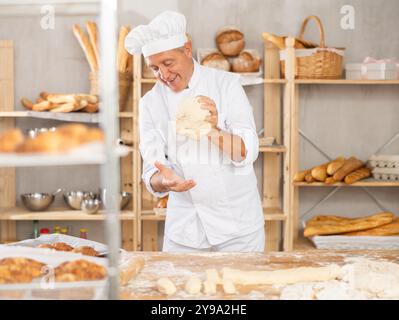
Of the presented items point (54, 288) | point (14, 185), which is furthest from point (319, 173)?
point (54, 288)

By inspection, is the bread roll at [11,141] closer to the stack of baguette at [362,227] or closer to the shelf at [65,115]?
the shelf at [65,115]

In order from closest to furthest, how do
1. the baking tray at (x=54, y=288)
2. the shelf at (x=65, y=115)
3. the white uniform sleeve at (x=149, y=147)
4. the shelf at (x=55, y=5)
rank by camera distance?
1. the shelf at (x=55, y=5)
2. the baking tray at (x=54, y=288)
3. the white uniform sleeve at (x=149, y=147)
4. the shelf at (x=65, y=115)

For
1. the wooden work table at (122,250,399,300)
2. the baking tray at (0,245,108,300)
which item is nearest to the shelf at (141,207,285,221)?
the wooden work table at (122,250,399,300)

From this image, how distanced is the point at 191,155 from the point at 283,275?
1.12m

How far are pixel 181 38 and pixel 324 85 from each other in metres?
1.79

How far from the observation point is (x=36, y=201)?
→ 3883mm

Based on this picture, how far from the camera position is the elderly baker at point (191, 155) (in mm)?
2684

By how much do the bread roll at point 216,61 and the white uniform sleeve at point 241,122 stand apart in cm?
105

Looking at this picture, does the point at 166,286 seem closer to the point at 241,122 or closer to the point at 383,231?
the point at 241,122

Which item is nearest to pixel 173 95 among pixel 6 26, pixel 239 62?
pixel 239 62

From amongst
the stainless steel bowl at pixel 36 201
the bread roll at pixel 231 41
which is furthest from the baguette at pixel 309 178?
the stainless steel bowl at pixel 36 201

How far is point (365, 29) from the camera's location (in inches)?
166

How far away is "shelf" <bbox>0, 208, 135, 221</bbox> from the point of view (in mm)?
3814

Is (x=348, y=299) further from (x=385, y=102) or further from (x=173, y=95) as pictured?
(x=385, y=102)
